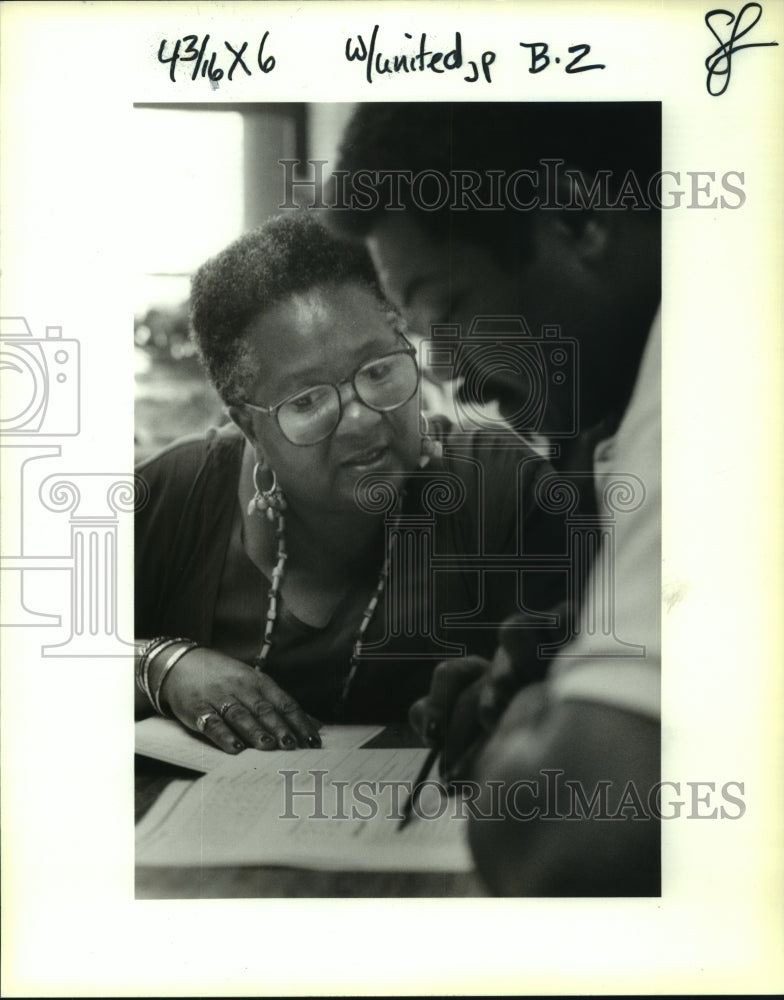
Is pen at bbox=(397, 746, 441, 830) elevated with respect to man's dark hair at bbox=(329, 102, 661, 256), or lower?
lower

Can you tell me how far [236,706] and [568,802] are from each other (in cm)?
84

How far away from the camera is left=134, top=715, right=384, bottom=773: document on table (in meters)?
2.72

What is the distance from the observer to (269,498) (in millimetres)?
2746

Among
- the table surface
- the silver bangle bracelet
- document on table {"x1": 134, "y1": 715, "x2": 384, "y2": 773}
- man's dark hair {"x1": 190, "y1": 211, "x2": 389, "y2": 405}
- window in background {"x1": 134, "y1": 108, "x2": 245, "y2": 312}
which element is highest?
window in background {"x1": 134, "y1": 108, "x2": 245, "y2": 312}

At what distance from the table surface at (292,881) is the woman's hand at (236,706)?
0.45 feet

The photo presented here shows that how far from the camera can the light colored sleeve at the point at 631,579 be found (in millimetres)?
2721

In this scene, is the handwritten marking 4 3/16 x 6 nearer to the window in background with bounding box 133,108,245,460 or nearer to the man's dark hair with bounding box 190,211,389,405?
the window in background with bounding box 133,108,245,460

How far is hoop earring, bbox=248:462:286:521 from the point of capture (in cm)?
275

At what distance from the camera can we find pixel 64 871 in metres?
2.74

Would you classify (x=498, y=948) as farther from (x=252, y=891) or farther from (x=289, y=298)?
(x=289, y=298)

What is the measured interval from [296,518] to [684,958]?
143cm

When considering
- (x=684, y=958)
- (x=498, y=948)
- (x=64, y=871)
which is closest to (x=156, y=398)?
(x=64, y=871)
